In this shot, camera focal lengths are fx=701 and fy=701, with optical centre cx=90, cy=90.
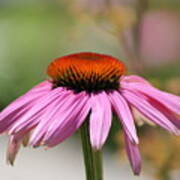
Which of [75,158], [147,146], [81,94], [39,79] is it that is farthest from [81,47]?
[81,94]

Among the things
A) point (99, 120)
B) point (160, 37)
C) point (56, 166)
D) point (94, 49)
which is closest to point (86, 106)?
point (99, 120)

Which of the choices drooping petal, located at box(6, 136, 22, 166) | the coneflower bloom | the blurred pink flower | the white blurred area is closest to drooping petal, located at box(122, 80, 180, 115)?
the coneflower bloom

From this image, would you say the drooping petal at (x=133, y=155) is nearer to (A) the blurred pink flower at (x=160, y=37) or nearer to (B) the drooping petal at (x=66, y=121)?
(B) the drooping petal at (x=66, y=121)

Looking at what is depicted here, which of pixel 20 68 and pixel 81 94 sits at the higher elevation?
pixel 81 94

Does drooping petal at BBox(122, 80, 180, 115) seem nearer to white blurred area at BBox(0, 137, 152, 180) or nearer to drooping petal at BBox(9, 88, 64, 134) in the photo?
drooping petal at BBox(9, 88, 64, 134)

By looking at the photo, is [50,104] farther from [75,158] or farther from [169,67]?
[75,158]

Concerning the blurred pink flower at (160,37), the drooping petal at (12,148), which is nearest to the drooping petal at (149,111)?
the drooping petal at (12,148)
